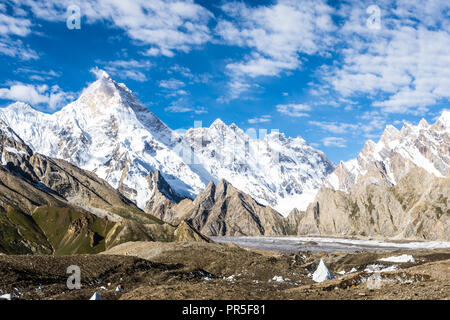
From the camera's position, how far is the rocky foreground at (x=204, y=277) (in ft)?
102

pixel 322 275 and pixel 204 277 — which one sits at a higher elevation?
pixel 204 277

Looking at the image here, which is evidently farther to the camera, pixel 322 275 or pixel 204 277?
pixel 204 277

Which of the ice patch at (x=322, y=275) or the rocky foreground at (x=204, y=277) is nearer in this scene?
the rocky foreground at (x=204, y=277)

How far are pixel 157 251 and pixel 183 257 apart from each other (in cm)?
866

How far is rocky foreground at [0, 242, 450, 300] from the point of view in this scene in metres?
31.1

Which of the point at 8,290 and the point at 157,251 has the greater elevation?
the point at 157,251

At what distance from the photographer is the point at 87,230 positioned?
520ft

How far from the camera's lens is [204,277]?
67875 millimetres

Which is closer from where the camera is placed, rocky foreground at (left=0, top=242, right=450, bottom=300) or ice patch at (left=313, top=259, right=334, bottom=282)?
rocky foreground at (left=0, top=242, right=450, bottom=300)

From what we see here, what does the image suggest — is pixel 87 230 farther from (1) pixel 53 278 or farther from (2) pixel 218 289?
(2) pixel 218 289
